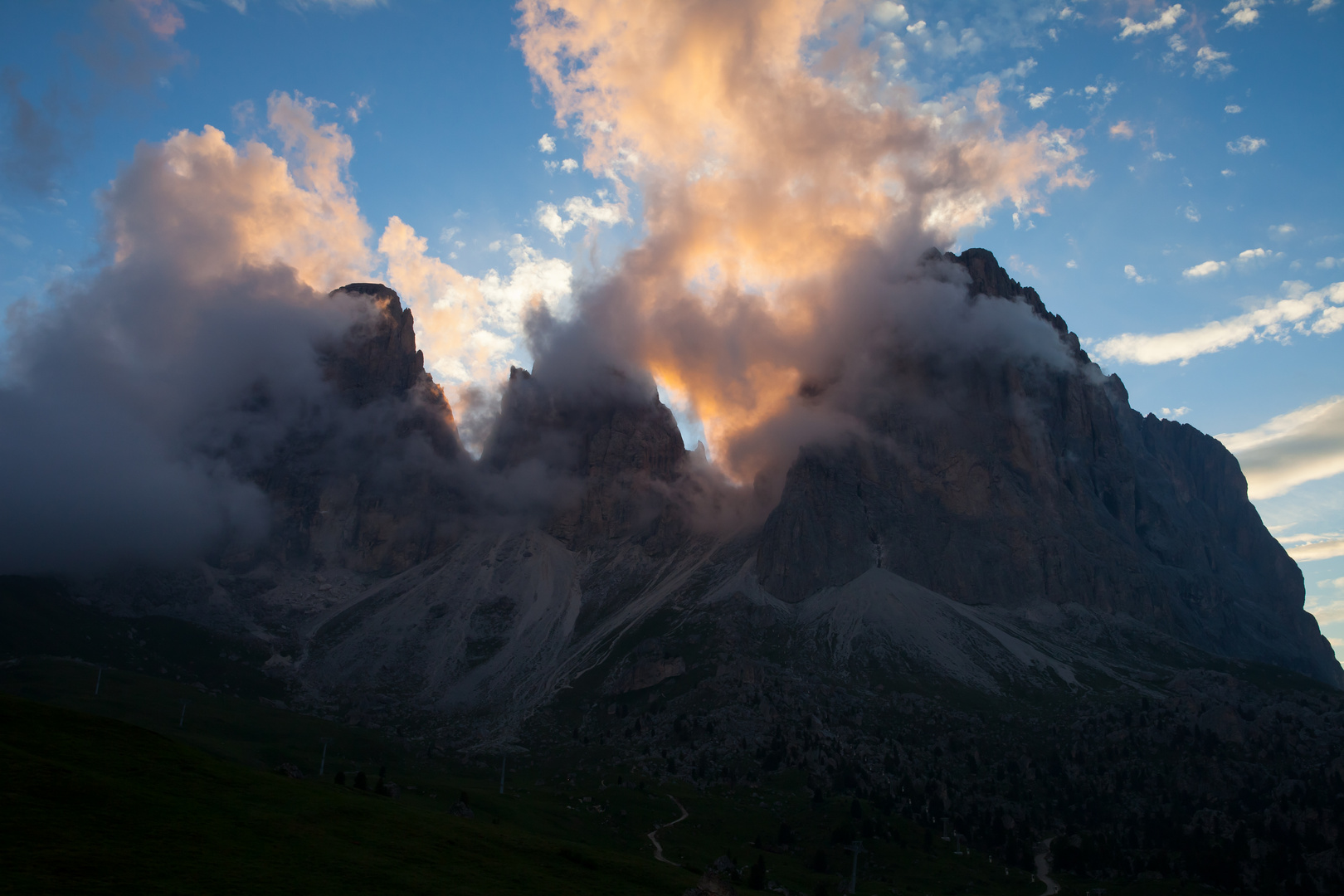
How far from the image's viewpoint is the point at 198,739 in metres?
174

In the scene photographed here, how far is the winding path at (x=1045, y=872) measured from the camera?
132250mm

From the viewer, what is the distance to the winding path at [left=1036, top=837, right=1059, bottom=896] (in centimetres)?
13225

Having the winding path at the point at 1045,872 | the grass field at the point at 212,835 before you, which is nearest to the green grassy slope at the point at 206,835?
the grass field at the point at 212,835

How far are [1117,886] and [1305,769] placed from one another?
8144 centimetres

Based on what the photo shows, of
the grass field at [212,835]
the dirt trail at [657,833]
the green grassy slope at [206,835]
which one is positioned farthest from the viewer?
the dirt trail at [657,833]

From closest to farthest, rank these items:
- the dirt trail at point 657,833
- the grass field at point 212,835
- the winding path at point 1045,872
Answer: the grass field at point 212,835
the dirt trail at point 657,833
the winding path at point 1045,872

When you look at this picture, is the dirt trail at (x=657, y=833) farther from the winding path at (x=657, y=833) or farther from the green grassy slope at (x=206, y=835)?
the green grassy slope at (x=206, y=835)

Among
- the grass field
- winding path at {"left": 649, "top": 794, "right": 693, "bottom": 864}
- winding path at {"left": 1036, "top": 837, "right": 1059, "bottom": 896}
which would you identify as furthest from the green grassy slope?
winding path at {"left": 1036, "top": 837, "right": 1059, "bottom": 896}

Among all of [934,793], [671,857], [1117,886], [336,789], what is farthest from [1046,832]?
[336,789]

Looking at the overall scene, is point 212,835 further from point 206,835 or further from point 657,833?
point 657,833

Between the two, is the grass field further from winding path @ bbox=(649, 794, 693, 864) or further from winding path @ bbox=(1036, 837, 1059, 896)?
winding path @ bbox=(1036, 837, 1059, 896)

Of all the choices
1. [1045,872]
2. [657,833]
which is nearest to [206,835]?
[657,833]

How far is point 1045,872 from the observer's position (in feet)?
475

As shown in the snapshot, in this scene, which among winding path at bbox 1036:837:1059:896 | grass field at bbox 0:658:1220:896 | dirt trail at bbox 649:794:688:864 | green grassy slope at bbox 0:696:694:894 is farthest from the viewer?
winding path at bbox 1036:837:1059:896
